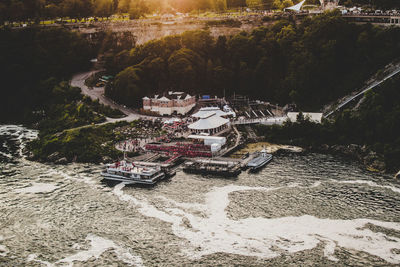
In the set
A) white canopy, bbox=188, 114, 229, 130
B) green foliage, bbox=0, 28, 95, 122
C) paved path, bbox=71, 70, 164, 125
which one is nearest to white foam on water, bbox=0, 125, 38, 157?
green foliage, bbox=0, 28, 95, 122

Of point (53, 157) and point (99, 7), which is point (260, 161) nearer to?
point (53, 157)

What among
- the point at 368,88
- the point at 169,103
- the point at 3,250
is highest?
the point at 368,88

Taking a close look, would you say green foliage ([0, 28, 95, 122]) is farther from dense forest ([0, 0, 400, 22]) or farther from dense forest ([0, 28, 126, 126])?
dense forest ([0, 0, 400, 22])

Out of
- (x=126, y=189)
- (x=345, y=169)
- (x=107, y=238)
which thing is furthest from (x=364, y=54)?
(x=107, y=238)

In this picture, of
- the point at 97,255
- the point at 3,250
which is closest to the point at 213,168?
the point at 97,255

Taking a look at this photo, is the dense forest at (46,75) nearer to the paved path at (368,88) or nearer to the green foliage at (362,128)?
the green foliage at (362,128)

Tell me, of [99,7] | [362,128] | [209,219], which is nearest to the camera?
[209,219]
